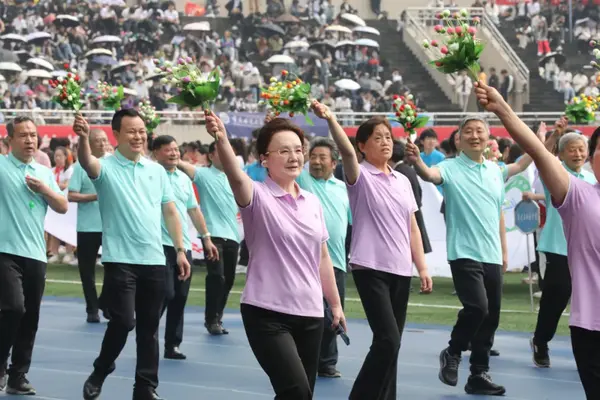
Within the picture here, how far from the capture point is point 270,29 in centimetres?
4362

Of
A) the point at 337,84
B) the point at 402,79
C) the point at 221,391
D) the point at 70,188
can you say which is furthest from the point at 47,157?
the point at 402,79

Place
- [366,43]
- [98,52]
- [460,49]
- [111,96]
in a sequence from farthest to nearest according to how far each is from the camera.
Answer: [366,43]
[98,52]
[111,96]
[460,49]

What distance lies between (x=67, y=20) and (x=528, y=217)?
2822 centimetres

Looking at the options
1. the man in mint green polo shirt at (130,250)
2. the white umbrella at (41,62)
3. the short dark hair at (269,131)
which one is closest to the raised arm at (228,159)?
the short dark hair at (269,131)

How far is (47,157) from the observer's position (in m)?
22.2

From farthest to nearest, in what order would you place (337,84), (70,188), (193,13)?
(193,13) → (337,84) → (70,188)

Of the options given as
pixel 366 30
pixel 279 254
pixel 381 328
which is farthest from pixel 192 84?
pixel 366 30

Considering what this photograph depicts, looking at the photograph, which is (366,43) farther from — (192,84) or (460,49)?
(460,49)

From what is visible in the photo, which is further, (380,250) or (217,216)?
(217,216)

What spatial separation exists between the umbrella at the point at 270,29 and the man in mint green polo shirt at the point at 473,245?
3343 cm

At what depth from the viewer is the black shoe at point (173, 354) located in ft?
40.9

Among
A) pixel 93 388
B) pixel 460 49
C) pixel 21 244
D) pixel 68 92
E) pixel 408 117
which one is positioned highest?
pixel 460 49

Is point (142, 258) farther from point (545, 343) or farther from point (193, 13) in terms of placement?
point (193, 13)

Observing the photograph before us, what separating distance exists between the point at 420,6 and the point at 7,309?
1561 inches
